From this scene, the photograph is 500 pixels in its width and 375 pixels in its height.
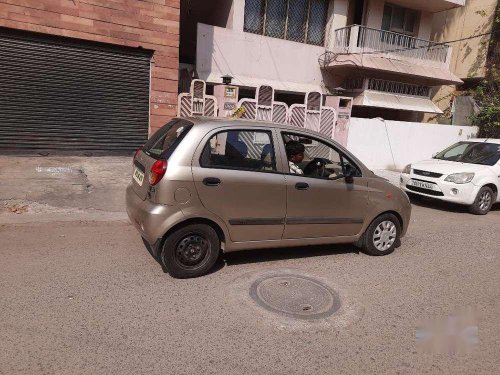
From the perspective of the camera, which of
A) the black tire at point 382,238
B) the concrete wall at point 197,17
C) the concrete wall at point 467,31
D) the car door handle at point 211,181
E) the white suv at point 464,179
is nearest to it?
the car door handle at point 211,181

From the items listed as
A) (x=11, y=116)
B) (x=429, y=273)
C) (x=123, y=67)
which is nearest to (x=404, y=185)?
(x=429, y=273)

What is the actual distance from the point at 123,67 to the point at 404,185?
7113 millimetres

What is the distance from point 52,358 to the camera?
8.41 ft

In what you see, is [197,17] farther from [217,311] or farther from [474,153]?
[217,311]

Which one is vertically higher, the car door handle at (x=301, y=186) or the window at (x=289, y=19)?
the window at (x=289, y=19)

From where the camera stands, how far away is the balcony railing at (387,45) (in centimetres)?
1426

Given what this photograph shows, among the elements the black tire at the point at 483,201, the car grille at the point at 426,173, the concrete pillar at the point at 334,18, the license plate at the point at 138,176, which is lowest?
the black tire at the point at 483,201

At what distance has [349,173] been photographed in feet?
15.1

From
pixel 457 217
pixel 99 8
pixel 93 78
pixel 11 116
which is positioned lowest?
pixel 457 217

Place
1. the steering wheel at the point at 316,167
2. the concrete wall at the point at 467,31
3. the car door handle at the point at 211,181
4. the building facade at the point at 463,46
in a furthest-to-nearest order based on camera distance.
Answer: the concrete wall at the point at 467,31, the building facade at the point at 463,46, the steering wheel at the point at 316,167, the car door handle at the point at 211,181

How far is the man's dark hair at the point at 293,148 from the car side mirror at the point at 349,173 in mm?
568

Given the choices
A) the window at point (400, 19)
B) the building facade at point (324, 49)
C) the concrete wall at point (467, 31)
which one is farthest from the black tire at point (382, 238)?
the concrete wall at point (467, 31)

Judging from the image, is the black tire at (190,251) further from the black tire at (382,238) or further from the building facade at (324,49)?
the building facade at (324,49)

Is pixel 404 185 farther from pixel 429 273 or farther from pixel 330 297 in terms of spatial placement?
pixel 330 297
